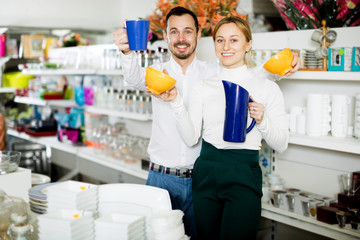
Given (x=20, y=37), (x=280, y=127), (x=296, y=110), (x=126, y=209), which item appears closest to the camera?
(x=126, y=209)

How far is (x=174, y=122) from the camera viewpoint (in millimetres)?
2518

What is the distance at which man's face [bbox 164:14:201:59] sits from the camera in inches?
94.4

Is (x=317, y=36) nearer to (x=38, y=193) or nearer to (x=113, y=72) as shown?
(x=38, y=193)

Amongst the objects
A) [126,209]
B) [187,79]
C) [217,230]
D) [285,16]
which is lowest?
[217,230]

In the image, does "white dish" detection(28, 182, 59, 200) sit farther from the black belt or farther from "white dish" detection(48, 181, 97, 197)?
the black belt

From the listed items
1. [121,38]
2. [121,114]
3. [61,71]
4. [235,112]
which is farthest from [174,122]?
[61,71]

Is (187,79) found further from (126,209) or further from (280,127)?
(126,209)

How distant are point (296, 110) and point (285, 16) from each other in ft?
2.04

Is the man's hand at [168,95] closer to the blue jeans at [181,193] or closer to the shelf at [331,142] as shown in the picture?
the blue jeans at [181,193]

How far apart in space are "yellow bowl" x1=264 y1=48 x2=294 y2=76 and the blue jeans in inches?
32.9

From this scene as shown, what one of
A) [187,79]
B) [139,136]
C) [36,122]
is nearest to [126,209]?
[187,79]

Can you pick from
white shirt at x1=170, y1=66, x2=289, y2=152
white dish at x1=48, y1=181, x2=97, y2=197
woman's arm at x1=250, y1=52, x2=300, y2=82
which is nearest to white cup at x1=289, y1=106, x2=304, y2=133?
woman's arm at x1=250, y1=52, x2=300, y2=82

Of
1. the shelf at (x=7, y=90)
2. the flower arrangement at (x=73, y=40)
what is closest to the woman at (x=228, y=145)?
the flower arrangement at (x=73, y=40)

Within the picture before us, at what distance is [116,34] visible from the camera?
6.79 feet
